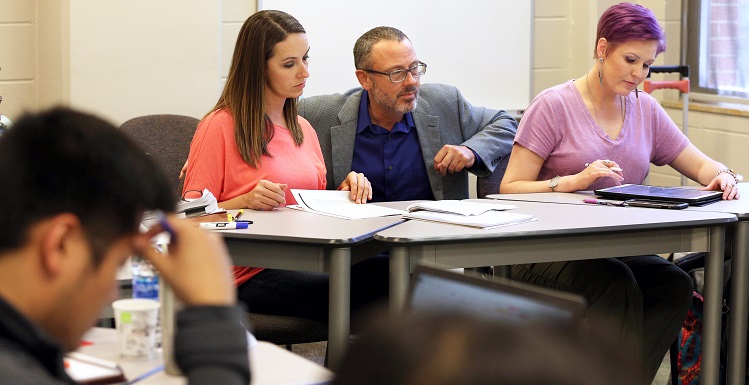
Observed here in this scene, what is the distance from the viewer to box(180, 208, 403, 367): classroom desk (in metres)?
2.39

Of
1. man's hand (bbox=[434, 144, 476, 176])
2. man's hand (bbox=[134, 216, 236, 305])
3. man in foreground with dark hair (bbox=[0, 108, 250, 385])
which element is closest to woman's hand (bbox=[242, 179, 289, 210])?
man's hand (bbox=[434, 144, 476, 176])

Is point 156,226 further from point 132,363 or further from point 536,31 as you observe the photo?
point 536,31

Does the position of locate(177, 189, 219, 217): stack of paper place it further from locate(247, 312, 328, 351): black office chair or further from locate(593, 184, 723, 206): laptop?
locate(593, 184, 723, 206): laptop

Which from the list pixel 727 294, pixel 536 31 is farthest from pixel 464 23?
pixel 727 294

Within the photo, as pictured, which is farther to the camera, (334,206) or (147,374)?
(334,206)

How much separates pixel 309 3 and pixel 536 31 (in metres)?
1.21

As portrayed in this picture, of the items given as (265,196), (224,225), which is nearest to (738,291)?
(265,196)

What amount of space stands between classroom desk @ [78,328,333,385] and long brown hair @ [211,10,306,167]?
131 cm

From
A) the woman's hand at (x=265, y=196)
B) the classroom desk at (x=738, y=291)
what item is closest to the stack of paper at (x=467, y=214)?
the woman's hand at (x=265, y=196)

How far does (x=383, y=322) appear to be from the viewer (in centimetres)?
55

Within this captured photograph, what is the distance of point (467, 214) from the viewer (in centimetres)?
268

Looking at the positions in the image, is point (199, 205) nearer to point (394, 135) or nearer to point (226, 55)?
point (394, 135)

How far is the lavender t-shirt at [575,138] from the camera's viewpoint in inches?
128

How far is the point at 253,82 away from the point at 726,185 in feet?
4.97
